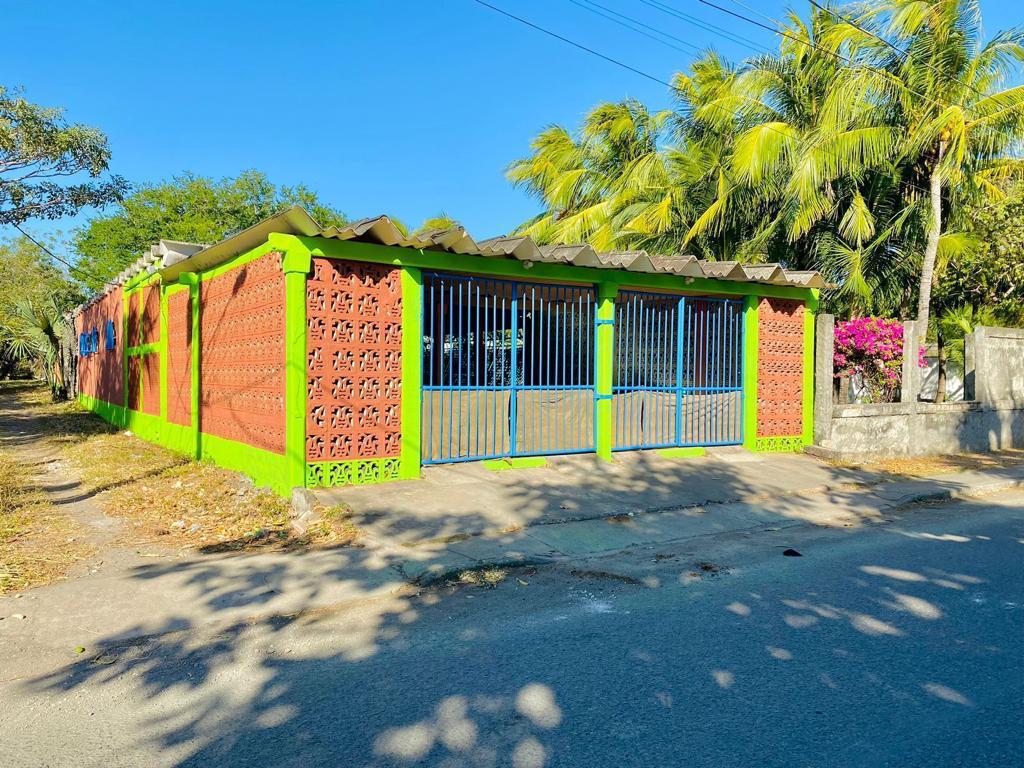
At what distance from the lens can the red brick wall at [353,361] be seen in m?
7.52

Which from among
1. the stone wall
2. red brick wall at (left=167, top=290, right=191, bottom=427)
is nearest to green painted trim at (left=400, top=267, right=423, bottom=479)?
red brick wall at (left=167, top=290, right=191, bottom=427)

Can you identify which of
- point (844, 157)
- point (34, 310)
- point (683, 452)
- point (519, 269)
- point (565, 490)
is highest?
point (844, 157)

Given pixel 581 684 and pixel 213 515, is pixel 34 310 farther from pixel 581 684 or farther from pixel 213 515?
pixel 581 684

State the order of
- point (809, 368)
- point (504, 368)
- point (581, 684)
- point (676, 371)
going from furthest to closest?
point (809, 368)
point (676, 371)
point (504, 368)
point (581, 684)

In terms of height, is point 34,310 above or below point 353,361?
above

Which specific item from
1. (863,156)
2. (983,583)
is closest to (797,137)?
(863,156)

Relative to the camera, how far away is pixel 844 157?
1359 cm

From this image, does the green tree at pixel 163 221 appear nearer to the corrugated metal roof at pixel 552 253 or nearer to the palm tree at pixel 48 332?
the palm tree at pixel 48 332

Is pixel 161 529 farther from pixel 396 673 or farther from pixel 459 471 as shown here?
pixel 396 673

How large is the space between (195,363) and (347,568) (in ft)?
20.3

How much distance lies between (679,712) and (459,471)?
544 cm

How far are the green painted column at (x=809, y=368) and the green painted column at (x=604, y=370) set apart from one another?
153 inches

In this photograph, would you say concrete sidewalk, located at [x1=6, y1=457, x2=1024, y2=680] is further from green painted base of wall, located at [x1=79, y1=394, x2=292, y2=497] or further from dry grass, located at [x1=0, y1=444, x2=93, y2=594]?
green painted base of wall, located at [x1=79, y1=394, x2=292, y2=497]

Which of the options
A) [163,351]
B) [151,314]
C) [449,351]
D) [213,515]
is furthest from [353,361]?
[151,314]
